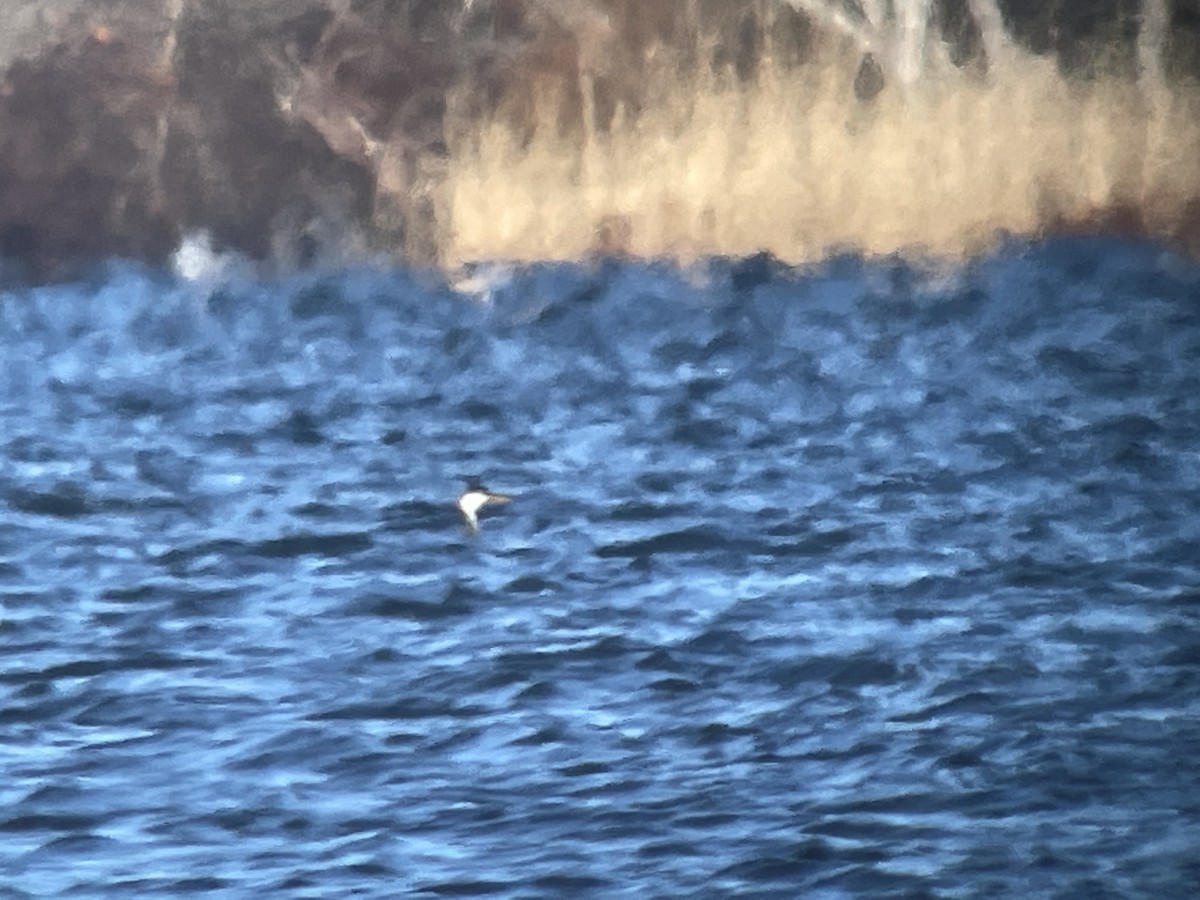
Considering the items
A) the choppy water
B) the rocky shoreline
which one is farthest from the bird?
the rocky shoreline

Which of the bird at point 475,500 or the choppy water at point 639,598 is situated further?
the bird at point 475,500

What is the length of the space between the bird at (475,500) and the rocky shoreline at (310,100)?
135cm

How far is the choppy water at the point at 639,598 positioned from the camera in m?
3.20

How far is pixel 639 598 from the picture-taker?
414 centimetres

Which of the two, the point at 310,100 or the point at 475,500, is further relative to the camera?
the point at 310,100

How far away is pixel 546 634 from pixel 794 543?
62 centimetres

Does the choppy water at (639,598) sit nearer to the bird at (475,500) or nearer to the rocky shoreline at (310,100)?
the bird at (475,500)

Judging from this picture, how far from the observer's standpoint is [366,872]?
312 cm

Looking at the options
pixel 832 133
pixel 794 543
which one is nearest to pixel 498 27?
pixel 832 133

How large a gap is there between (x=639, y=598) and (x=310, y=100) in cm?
325

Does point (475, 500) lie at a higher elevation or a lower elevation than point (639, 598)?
higher

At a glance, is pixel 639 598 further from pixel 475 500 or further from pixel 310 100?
pixel 310 100

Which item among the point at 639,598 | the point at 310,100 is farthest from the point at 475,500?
the point at 310,100

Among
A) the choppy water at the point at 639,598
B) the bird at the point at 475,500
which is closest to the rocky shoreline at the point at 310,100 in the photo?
the choppy water at the point at 639,598
